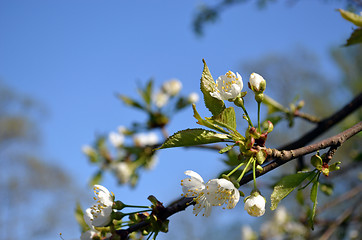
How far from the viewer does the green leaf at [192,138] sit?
641 mm

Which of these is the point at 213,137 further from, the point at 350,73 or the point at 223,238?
the point at 350,73

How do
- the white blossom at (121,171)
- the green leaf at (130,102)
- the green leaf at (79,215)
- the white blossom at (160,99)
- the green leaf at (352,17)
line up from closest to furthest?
the green leaf at (352,17) < the green leaf at (79,215) < the green leaf at (130,102) < the white blossom at (160,99) < the white blossom at (121,171)

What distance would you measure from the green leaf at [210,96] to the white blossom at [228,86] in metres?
0.03

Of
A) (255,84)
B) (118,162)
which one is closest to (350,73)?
(118,162)

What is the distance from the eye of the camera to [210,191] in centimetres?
70

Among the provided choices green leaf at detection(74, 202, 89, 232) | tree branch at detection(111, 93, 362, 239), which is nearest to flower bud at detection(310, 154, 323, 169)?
tree branch at detection(111, 93, 362, 239)

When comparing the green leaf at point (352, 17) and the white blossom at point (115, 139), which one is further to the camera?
the white blossom at point (115, 139)

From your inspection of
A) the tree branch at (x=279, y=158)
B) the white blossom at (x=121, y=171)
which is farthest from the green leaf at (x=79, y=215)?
the white blossom at (x=121, y=171)

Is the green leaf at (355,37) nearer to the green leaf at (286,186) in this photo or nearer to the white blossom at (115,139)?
the green leaf at (286,186)

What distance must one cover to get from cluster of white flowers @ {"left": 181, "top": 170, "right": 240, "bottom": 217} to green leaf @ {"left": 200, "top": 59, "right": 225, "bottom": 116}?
5.4 inches

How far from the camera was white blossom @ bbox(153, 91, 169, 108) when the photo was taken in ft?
6.69

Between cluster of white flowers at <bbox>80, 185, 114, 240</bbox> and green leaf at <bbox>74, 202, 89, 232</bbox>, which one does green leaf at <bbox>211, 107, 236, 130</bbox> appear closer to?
cluster of white flowers at <bbox>80, 185, 114, 240</bbox>

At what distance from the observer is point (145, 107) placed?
1991 millimetres

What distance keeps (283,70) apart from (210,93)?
1152 cm
